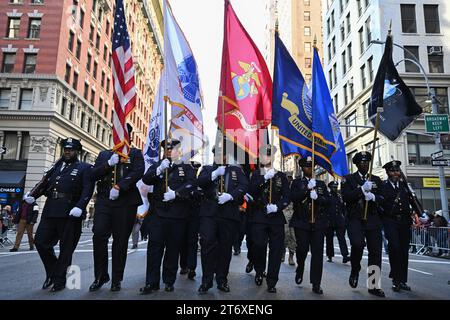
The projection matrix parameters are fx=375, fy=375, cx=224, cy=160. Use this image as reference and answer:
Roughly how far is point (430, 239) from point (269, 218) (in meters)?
12.1

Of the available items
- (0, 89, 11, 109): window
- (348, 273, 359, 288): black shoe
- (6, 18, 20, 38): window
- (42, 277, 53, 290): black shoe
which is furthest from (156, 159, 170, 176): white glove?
(6, 18, 20, 38): window

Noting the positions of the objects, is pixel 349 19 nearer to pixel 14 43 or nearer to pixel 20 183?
pixel 14 43

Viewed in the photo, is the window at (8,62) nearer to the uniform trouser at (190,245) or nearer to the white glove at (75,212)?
the uniform trouser at (190,245)

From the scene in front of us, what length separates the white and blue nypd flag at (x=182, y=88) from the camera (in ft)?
22.2

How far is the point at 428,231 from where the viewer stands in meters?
15.3

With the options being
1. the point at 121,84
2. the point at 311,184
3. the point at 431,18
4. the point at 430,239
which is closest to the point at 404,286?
the point at 311,184

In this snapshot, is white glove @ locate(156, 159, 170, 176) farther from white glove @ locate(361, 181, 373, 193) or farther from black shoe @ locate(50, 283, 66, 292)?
white glove @ locate(361, 181, 373, 193)

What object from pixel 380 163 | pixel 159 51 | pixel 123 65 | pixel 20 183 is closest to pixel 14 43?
pixel 20 183

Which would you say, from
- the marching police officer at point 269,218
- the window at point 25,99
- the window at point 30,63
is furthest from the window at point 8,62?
the marching police officer at point 269,218

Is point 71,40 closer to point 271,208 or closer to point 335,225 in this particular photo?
point 335,225

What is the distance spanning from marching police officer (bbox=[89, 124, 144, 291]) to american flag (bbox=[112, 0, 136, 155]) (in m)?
0.36
